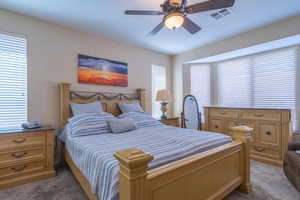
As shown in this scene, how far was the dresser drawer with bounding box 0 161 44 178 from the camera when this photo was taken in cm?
202

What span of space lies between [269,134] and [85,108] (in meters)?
3.39

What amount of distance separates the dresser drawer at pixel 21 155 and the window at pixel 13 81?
551mm

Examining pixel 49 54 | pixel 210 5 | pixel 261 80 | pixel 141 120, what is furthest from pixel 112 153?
pixel 261 80

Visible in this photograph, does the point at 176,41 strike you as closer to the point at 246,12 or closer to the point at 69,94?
the point at 246,12

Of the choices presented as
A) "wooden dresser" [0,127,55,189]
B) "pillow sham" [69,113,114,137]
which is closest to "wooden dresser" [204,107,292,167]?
"pillow sham" [69,113,114,137]

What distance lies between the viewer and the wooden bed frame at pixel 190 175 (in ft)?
2.95

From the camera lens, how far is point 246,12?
7.95 feet

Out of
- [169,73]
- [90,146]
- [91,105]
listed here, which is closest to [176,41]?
[169,73]

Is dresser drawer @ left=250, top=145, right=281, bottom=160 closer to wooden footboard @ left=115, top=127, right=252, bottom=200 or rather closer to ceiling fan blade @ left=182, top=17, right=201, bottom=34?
wooden footboard @ left=115, top=127, right=252, bottom=200

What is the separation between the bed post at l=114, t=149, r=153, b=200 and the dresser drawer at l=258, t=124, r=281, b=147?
291 cm

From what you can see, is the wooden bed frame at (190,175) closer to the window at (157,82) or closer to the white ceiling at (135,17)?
the white ceiling at (135,17)

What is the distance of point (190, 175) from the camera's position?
4.24 ft

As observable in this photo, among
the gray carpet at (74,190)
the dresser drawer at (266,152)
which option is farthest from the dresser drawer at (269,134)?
the gray carpet at (74,190)

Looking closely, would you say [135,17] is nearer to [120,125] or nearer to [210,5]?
[210,5]
